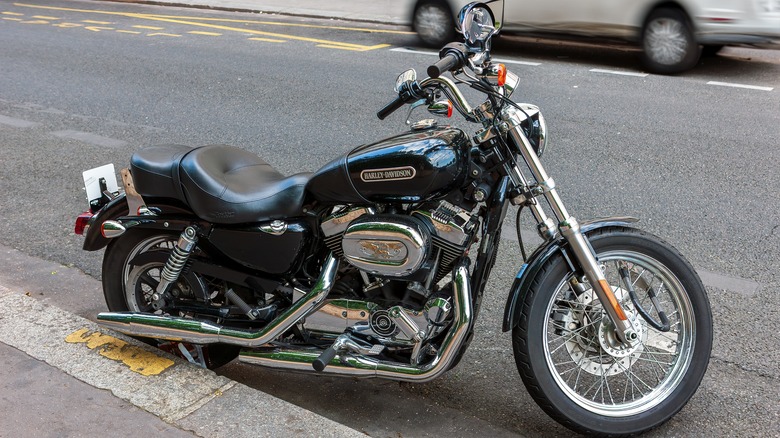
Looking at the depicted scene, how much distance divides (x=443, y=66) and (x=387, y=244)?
679 millimetres

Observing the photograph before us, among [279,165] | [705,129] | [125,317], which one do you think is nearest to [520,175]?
[125,317]

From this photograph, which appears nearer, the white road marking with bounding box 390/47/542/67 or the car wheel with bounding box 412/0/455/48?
the white road marking with bounding box 390/47/542/67

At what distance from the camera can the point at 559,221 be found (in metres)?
2.87

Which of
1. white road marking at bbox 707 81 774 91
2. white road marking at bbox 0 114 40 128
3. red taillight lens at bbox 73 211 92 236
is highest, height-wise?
red taillight lens at bbox 73 211 92 236

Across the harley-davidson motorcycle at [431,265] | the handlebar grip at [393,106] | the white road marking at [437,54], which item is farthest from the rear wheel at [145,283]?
the white road marking at [437,54]

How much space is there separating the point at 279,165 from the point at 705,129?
378 centimetres

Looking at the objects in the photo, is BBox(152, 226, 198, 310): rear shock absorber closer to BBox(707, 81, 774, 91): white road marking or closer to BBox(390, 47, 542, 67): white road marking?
BBox(707, 81, 774, 91): white road marking

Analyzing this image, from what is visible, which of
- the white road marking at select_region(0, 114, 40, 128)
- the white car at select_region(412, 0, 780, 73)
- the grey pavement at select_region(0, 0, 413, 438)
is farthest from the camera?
the white car at select_region(412, 0, 780, 73)

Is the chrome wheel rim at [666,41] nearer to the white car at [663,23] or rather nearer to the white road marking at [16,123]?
the white car at [663,23]

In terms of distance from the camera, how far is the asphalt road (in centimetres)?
343

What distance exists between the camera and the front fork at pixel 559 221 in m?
2.84

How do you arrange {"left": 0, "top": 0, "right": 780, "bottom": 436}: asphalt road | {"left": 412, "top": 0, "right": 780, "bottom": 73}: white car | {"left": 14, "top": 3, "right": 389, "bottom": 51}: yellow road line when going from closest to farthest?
{"left": 0, "top": 0, "right": 780, "bottom": 436}: asphalt road < {"left": 412, "top": 0, "right": 780, "bottom": 73}: white car < {"left": 14, "top": 3, "right": 389, "bottom": 51}: yellow road line

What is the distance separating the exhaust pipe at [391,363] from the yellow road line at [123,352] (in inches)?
16.1

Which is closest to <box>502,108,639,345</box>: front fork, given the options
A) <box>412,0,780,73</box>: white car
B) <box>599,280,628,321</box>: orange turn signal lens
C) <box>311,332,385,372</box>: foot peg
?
<box>599,280,628,321</box>: orange turn signal lens
